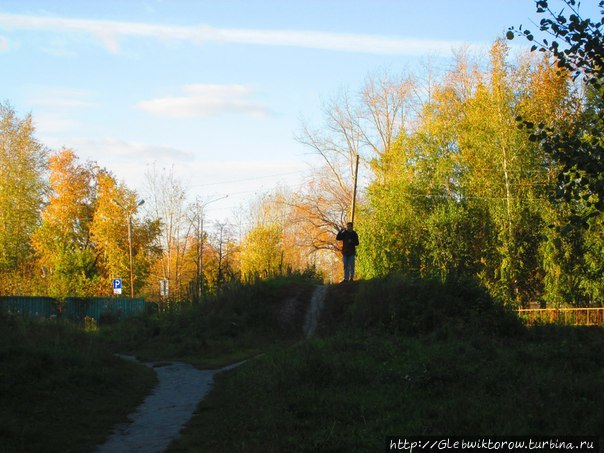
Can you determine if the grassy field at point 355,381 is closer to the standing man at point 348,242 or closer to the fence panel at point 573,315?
the standing man at point 348,242

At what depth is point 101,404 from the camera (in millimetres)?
11000

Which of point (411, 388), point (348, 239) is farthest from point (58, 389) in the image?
point (348, 239)

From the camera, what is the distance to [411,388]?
10422mm

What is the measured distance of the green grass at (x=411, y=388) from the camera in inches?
311

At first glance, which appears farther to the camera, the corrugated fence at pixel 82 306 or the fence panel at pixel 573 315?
the corrugated fence at pixel 82 306

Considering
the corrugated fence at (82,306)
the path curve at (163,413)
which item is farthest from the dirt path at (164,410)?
the corrugated fence at (82,306)

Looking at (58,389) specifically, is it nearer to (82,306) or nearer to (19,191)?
(82,306)

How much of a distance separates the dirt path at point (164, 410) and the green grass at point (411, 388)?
0.93 ft

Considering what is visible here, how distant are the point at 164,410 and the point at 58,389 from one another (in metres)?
1.93

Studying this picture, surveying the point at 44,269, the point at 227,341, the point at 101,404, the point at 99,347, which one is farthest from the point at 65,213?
the point at 101,404

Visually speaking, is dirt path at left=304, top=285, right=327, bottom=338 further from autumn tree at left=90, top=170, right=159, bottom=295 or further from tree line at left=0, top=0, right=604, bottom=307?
autumn tree at left=90, top=170, right=159, bottom=295

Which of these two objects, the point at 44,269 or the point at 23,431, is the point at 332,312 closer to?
the point at 23,431

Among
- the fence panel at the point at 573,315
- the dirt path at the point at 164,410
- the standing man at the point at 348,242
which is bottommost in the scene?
the dirt path at the point at 164,410

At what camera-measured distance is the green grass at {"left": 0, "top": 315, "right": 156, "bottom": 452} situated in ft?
27.5
